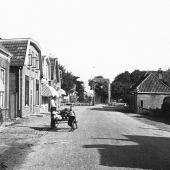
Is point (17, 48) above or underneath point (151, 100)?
above

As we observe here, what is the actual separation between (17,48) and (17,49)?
0.12 meters

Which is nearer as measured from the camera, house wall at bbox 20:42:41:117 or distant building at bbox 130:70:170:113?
house wall at bbox 20:42:41:117

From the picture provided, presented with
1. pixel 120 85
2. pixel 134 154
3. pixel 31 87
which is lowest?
pixel 134 154

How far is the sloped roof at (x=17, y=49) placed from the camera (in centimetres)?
2694

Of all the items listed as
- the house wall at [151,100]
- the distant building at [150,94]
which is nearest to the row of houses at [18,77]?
the distant building at [150,94]

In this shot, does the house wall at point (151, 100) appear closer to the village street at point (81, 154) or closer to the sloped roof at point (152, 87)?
the sloped roof at point (152, 87)

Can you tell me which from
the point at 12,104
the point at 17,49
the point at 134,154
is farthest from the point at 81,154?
the point at 17,49

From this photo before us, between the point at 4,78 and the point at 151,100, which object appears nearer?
the point at 4,78

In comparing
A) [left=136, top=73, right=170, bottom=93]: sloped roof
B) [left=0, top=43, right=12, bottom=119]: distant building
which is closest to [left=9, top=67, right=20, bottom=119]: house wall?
[left=0, top=43, right=12, bottom=119]: distant building

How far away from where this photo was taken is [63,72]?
76312mm

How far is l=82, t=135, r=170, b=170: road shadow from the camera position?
338 inches

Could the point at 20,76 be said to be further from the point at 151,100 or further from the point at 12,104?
the point at 151,100

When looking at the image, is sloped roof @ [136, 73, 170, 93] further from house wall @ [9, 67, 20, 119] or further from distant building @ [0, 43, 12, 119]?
distant building @ [0, 43, 12, 119]

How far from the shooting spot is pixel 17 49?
91.2 feet
